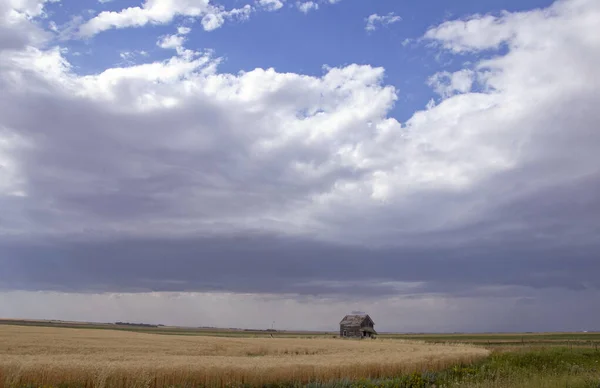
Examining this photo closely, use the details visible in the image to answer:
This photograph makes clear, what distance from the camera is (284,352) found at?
2050 inches

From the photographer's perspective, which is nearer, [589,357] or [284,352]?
[589,357]

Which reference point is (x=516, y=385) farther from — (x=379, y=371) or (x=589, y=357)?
(x=589, y=357)

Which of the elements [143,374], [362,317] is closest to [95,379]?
[143,374]

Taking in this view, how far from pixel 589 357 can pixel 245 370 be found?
29214mm

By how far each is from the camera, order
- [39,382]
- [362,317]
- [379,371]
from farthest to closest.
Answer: [362,317] < [379,371] < [39,382]

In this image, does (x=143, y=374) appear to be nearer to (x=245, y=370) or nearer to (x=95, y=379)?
(x=95, y=379)

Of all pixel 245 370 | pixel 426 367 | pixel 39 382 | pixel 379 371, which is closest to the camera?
pixel 39 382

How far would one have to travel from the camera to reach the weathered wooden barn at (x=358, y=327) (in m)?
112

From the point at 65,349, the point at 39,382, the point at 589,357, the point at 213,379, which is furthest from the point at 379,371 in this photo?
the point at 65,349

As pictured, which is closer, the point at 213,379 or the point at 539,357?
the point at 213,379

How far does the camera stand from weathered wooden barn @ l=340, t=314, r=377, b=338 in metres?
112

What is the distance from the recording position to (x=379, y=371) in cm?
2908

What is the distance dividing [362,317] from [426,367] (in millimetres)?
85626

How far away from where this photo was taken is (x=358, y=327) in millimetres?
112250
